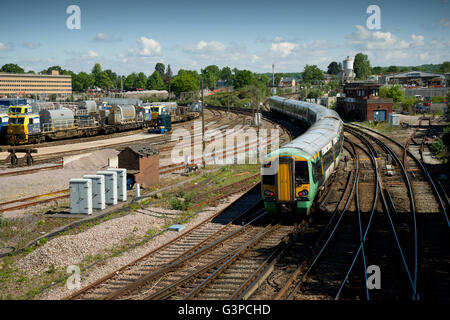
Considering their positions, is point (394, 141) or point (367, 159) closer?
point (367, 159)

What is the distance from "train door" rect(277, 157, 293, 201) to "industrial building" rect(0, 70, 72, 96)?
137419 mm

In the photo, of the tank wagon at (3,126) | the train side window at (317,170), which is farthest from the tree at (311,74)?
the train side window at (317,170)

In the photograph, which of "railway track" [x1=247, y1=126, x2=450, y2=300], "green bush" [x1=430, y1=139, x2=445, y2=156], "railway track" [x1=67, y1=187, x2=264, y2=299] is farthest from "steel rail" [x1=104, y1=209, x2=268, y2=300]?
"green bush" [x1=430, y1=139, x2=445, y2=156]

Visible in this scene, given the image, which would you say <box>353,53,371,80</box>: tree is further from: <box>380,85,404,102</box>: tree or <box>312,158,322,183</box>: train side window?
<box>312,158,322,183</box>: train side window

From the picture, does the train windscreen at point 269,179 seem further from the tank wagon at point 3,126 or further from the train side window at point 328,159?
the tank wagon at point 3,126

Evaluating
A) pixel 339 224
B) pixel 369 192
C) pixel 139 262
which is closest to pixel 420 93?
pixel 369 192

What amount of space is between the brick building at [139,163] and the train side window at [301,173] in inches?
384

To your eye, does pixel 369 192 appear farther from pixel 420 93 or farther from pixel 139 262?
pixel 420 93

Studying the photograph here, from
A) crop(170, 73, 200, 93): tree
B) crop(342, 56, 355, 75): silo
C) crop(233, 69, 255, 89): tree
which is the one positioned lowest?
crop(170, 73, 200, 93): tree

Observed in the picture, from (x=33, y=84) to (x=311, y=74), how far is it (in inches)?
4522

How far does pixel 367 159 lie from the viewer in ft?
102

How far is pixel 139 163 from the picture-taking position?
72.1ft

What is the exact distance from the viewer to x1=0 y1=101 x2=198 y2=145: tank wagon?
37.6 m
